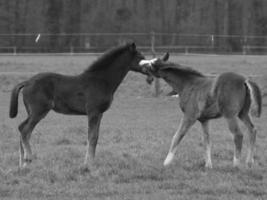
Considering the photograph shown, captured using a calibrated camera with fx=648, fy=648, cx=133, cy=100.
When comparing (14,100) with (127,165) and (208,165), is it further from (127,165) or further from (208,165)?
(208,165)

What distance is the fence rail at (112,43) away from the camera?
45281mm

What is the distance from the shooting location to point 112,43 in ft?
152

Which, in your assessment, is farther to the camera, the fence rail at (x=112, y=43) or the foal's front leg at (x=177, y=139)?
the fence rail at (x=112, y=43)

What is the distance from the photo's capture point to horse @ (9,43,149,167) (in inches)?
Result: 391

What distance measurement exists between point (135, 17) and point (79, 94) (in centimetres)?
4442

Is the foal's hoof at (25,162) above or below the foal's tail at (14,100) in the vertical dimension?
below

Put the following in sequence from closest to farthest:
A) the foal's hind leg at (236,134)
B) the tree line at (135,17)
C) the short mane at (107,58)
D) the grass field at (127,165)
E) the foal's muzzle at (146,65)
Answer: the grass field at (127,165), the foal's hind leg at (236,134), the short mane at (107,58), the foal's muzzle at (146,65), the tree line at (135,17)

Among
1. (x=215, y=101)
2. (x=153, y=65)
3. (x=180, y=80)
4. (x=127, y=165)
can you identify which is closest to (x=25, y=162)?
(x=127, y=165)

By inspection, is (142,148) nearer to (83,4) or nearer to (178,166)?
(178,166)

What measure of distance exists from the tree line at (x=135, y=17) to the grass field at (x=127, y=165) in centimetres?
3386

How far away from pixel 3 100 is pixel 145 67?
45.1 ft

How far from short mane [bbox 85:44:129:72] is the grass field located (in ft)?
4.99

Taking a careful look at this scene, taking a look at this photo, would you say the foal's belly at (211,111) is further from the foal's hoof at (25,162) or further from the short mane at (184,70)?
the foal's hoof at (25,162)

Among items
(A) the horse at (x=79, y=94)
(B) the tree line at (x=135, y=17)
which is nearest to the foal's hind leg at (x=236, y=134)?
(A) the horse at (x=79, y=94)
